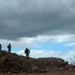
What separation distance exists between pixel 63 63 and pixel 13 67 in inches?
306

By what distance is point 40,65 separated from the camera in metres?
32.4

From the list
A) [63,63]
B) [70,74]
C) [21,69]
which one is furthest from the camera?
[63,63]

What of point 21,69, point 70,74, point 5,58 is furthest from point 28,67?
point 70,74

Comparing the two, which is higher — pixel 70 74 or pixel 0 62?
pixel 0 62

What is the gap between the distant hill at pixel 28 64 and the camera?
30.0 meters

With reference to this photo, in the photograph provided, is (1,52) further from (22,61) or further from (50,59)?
(50,59)

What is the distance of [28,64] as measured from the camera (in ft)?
107

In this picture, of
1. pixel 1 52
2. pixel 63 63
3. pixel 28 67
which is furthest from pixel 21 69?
pixel 63 63

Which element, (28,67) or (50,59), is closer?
(28,67)

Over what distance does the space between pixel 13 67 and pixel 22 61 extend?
2.64 meters

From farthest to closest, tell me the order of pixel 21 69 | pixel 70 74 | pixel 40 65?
pixel 40 65, pixel 21 69, pixel 70 74

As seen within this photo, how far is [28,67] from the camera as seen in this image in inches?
1210

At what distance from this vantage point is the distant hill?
30.0 meters

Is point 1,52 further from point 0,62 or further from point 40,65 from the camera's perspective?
point 40,65
